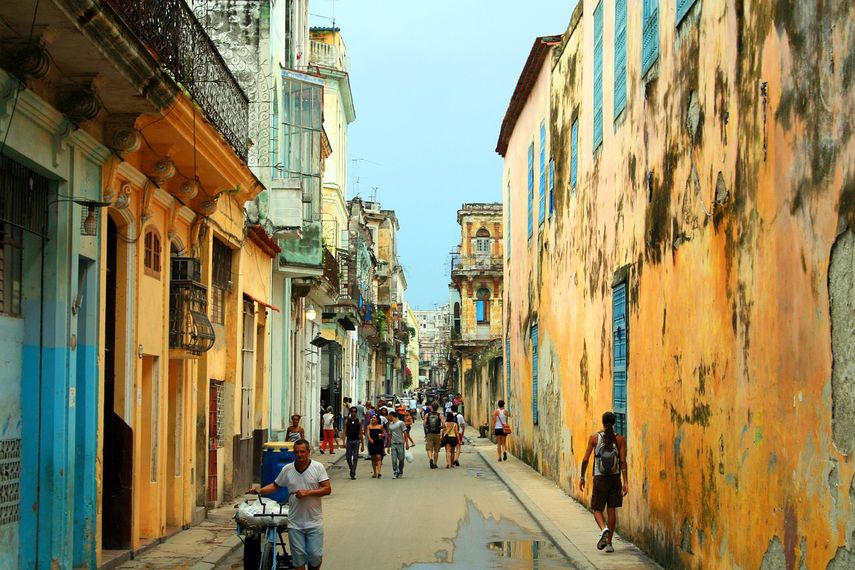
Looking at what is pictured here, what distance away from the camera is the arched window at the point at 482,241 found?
77562mm

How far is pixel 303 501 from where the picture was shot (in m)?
10.8

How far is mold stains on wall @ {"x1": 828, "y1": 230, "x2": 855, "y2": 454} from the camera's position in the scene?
722 cm

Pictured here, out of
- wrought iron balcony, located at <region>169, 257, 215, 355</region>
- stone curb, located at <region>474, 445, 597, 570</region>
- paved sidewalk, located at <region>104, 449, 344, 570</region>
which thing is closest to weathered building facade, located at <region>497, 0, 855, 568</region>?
stone curb, located at <region>474, 445, 597, 570</region>

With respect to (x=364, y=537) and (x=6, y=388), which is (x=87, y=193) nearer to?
(x=6, y=388)

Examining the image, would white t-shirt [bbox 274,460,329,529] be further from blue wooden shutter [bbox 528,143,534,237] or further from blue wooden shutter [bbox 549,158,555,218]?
blue wooden shutter [bbox 528,143,534,237]

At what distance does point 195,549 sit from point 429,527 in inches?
152

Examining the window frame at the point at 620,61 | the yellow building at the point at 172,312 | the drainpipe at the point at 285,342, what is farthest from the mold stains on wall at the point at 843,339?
the drainpipe at the point at 285,342

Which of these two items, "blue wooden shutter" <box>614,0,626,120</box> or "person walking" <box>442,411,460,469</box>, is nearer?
"blue wooden shutter" <box>614,0,626,120</box>

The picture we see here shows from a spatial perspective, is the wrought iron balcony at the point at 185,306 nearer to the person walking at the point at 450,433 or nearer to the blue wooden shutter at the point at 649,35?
the blue wooden shutter at the point at 649,35

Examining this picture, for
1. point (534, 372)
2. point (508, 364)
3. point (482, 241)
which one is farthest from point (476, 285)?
point (534, 372)

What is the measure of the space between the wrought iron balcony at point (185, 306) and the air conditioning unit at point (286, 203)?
7.33 m

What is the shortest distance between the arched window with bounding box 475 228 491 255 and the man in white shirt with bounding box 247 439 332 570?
66.7 m

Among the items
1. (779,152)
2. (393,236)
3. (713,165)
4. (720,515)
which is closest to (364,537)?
(720,515)

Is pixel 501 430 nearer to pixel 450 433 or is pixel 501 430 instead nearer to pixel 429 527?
pixel 450 433
